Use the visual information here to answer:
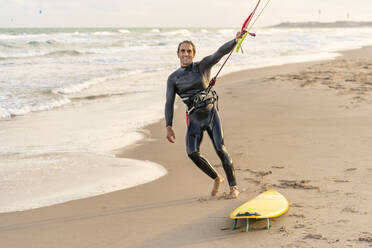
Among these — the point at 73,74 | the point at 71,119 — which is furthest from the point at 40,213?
the point at 73,74

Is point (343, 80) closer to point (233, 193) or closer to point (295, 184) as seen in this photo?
point (295, 184)

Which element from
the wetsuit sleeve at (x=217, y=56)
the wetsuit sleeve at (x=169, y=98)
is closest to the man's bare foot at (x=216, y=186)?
the wetsuit sleeve at (x=169, y=98)

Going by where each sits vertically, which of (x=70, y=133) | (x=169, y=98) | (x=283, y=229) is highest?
(x=169, y=98)

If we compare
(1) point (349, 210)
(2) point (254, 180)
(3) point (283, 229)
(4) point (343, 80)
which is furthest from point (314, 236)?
(4) point (343, 80)

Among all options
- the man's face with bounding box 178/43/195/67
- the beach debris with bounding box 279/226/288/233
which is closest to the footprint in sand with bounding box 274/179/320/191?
the beach debris with bounding box 279/226/288/233

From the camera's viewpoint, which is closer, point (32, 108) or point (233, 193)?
point (233, 193)

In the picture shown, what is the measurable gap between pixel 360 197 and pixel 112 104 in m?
7.39

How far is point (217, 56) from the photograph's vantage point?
4.17 meters

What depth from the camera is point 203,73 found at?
170 inches

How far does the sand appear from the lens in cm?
340

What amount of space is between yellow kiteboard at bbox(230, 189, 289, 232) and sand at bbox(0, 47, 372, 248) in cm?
9

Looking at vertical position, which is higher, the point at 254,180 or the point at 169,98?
the point at 169,98

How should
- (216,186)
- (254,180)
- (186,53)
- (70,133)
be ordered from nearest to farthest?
(186,53) < (216,186) < (254,180) < (70,133)

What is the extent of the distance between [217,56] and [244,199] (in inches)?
56.4
